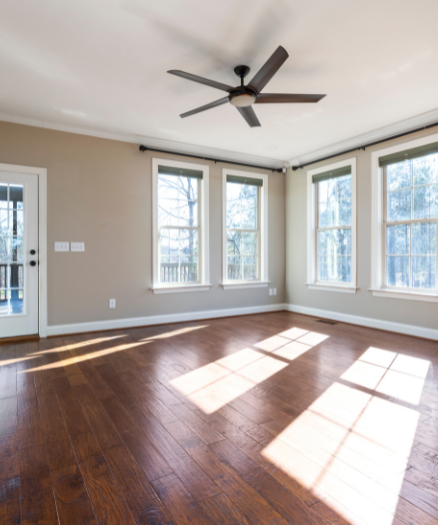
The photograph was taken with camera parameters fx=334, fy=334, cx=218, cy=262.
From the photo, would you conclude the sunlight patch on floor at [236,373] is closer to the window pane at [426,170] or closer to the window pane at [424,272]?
the window pane at [424,272]

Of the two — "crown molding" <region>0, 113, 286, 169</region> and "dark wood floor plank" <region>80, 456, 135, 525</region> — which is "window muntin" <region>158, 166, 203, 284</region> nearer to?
"crown molding" <region>0, 113, 286, 169</region>

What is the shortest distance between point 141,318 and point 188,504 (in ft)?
12.0

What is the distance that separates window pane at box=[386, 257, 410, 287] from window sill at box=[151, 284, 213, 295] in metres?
2.65

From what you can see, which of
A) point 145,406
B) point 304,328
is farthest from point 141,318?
point 145,406

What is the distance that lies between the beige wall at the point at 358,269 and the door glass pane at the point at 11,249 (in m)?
4.30

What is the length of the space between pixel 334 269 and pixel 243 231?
165cm

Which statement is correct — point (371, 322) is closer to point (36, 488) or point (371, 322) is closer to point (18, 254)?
point (36, 488)

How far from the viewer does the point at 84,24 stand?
2.50m

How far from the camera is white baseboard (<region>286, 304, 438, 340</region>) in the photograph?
4184mm

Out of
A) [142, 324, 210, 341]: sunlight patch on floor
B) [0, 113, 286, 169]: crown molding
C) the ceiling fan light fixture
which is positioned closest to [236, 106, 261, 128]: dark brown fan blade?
the ceiling fan light fixture

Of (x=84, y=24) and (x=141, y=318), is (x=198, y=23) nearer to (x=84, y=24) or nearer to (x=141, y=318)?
(x=84, y=24)

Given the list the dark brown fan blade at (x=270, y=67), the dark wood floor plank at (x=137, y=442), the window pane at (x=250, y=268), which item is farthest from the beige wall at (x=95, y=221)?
the dark brown fan blade at (x=270, y=67)

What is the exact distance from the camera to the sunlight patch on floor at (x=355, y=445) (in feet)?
4.73

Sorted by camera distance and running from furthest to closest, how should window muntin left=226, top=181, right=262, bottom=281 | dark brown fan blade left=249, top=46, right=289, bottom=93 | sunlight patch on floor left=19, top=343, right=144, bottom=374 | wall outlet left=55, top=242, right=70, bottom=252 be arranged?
window muntin left=226, top=181, right=262, bottom=281
wall outlet left=55, top=242, right=70, bottom=252
sunlight patch on floor left=19, top=343, right=144, bottom=374
dark brown fan blade left=249, top=46, right=289, bottom=93
